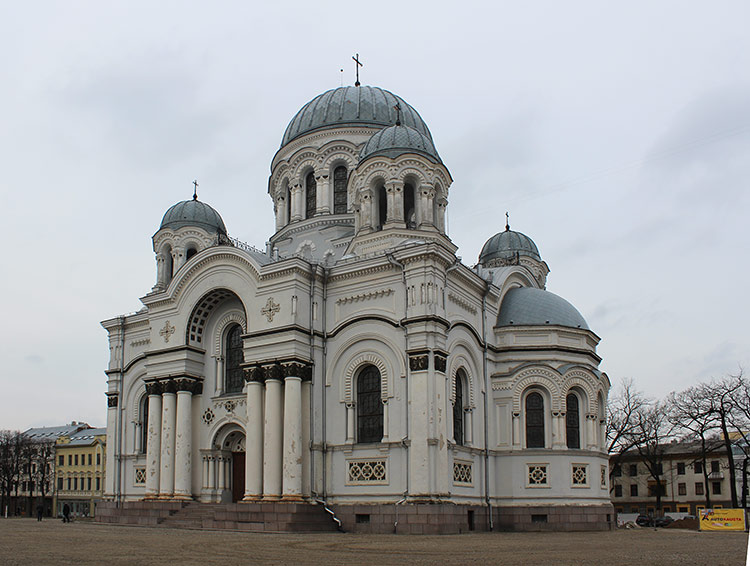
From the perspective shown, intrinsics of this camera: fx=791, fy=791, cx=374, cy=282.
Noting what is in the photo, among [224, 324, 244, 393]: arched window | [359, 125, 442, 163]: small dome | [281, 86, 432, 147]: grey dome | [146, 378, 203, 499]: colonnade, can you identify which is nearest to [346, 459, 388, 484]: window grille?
[224, 324, 244, 393]: arched window

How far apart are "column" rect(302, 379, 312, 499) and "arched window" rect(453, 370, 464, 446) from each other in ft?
17.0

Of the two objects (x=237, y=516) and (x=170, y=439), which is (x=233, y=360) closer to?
(x=170, y=439)

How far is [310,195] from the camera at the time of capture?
122 ft

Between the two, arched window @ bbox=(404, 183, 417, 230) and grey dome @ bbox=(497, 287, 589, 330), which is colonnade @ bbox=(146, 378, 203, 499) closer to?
arched window @ bbox=(404, 183, 417, 230)

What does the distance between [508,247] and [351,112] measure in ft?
41.8

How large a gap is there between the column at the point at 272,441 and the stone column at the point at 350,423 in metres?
2.35

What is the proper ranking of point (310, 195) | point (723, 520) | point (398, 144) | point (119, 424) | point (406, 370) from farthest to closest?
point (310, 195), point (119, 424), point (398, 144), point (723, 520), point (406, 370)

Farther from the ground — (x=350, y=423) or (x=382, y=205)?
(x=382, y=205)

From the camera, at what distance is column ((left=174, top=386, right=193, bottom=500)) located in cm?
3047

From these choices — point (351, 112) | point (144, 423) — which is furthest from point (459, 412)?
point (351, 112)

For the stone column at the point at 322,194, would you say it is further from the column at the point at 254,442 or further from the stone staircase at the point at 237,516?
the stone staircase at the point at 237,516

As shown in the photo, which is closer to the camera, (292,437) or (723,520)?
(292,437)

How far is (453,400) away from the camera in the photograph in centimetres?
2747

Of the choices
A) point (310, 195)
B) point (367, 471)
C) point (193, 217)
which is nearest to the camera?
point (367, 471)
